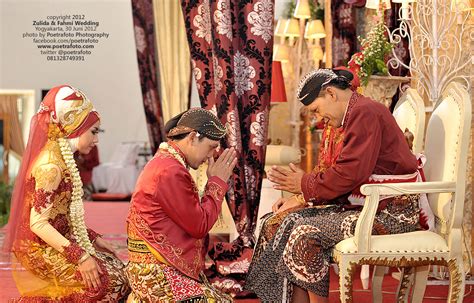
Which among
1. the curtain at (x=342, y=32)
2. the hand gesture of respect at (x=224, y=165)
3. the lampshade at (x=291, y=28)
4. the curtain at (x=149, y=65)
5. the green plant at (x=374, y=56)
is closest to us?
the hand gesture of respect at (x=224, y=165)

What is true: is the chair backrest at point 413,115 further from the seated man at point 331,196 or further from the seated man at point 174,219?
the seated man at point 174,219

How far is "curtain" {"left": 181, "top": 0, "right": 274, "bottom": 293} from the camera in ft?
14.2

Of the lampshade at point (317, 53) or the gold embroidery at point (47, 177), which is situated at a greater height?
the gold embroidery at point (47, 177)

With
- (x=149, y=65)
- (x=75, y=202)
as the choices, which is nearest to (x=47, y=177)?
(x=75, y=202)

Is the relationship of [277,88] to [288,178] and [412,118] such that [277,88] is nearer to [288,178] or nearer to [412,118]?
[412,118]

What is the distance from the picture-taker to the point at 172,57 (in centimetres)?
770

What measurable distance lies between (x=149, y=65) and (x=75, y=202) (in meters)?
4.79

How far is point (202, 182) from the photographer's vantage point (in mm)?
6426

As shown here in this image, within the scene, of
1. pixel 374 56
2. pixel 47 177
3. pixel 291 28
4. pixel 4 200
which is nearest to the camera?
pixel 47 177

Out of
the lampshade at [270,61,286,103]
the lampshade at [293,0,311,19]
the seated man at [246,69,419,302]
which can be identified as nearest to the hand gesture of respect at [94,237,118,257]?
the seated man at [246,69,419,302]

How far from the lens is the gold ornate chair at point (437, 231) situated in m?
3.47

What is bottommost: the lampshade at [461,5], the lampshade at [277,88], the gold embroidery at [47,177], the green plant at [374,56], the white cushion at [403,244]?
the lampshade at [277,88]

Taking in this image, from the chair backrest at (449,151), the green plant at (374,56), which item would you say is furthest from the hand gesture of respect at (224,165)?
the green plant at (374,56)

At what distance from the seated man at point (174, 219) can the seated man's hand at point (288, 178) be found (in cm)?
65
